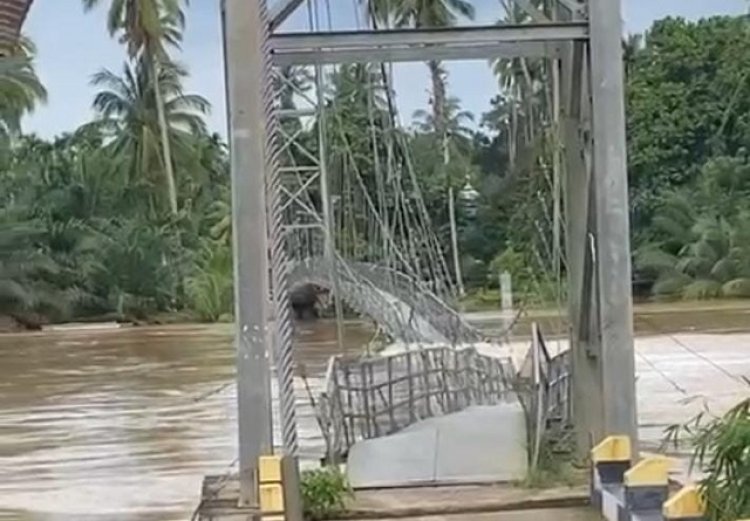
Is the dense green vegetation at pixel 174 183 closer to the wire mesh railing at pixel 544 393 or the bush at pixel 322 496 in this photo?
the wire mesh railing at pixel 544 393

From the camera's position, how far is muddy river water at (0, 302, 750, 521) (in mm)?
6172

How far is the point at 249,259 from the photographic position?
4.24 m

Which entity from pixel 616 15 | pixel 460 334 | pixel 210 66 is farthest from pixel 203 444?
pixel 210 66

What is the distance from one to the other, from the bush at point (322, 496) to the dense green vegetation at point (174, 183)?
1826cm

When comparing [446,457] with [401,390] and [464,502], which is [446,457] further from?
[401,390]

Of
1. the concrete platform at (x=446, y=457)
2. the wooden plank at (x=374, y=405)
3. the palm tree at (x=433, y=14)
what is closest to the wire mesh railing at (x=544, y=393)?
the concrete platform at (x=446, y=457)

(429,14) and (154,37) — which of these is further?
(154,37)

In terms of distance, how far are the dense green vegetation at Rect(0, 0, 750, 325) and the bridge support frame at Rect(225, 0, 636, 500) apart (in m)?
17.9

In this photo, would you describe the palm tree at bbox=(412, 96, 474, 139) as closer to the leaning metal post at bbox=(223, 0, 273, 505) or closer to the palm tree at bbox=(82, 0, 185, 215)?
the leaning metal post at bbox=(223, 0, 273, 505)

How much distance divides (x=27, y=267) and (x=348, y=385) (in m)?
19.2

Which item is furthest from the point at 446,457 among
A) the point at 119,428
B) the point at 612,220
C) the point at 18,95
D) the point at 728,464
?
the point at 18,95

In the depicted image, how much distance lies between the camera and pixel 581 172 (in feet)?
16.3

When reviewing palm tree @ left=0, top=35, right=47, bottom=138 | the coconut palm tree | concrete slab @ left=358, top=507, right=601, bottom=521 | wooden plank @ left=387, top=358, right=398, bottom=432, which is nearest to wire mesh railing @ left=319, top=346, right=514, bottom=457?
wooden plank @ left=387, top=358, right=398, bottom=432

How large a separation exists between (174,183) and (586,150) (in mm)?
22453
